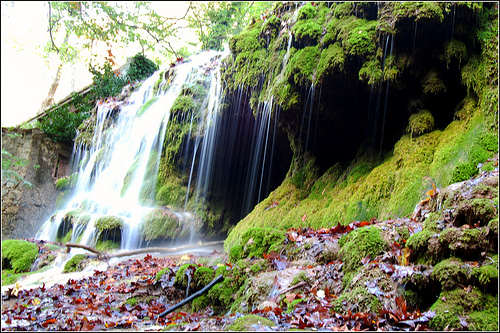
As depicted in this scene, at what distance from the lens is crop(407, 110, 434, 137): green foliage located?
231 inches

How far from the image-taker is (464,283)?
2518mm

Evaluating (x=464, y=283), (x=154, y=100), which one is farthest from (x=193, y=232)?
(x=464, y=283)

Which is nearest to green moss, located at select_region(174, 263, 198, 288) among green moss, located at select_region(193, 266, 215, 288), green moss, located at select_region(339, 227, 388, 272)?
green moss, located at select_region(193, 266, 215, 288)

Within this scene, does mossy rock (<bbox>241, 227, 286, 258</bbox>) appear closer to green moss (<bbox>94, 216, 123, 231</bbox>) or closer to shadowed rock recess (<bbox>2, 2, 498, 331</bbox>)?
shadowed rock recess (<bbox>2, 2, 498, 331</bbox>)

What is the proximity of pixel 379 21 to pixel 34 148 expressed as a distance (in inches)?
604

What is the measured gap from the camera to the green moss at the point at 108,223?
9.19 m

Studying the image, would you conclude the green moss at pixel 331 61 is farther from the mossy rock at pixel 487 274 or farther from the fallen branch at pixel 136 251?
the fallen branch at pixel 136 251

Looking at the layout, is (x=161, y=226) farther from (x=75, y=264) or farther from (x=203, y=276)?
(x=203, y=276)

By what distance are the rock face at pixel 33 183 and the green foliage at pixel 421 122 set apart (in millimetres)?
14109

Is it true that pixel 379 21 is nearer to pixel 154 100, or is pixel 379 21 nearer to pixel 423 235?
pixel 423 235

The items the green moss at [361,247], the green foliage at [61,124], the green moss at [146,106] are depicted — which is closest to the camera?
the green moss at [361,247]

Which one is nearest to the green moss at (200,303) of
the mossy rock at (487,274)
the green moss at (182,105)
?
the mossy rock at (487,274)

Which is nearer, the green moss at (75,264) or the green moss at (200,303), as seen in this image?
the green moss at (200,303)

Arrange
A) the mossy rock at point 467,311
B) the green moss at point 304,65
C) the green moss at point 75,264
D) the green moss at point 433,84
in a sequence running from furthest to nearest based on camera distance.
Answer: the green moss at point 304,65 → the green moss at point 75,264 → the green moss at point 433,84 → the mossy rock at point 467,311
